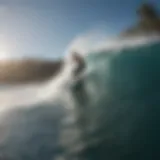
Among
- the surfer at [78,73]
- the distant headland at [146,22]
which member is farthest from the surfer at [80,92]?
the distant headland at [146,22]

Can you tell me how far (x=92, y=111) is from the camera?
1.25 meters

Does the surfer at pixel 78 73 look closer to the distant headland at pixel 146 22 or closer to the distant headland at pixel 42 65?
the distant headland at pixel 42 65

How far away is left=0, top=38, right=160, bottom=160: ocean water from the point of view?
1208mm

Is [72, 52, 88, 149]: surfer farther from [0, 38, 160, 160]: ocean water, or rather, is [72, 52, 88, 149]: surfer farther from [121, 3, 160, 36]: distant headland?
[121, 3, 160, 36]: distant headland

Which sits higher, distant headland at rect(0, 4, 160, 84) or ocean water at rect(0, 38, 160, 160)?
distant headland at rect(0, 4, 160, 84)

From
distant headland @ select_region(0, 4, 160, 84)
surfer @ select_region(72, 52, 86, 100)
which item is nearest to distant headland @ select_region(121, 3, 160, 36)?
distant headland @ select_region(0, 4, 160, 84)

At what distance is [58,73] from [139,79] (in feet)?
0.96

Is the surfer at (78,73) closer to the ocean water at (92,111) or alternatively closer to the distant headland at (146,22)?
the ocean water at (92,111)

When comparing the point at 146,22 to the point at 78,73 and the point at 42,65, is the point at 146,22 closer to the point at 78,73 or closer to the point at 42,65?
the point at 78,73

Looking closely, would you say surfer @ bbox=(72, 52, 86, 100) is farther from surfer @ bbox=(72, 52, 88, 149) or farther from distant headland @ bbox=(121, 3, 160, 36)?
distant headland @ bbox=(121, 3, 160, 36)

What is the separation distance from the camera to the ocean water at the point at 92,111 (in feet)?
3.96

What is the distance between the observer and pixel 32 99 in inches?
49.6

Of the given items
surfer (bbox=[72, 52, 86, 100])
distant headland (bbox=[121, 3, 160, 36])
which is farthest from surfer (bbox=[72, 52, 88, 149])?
distant headland (bbox=[121, 3, 160, 36])

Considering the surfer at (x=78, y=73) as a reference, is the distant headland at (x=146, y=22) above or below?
above
